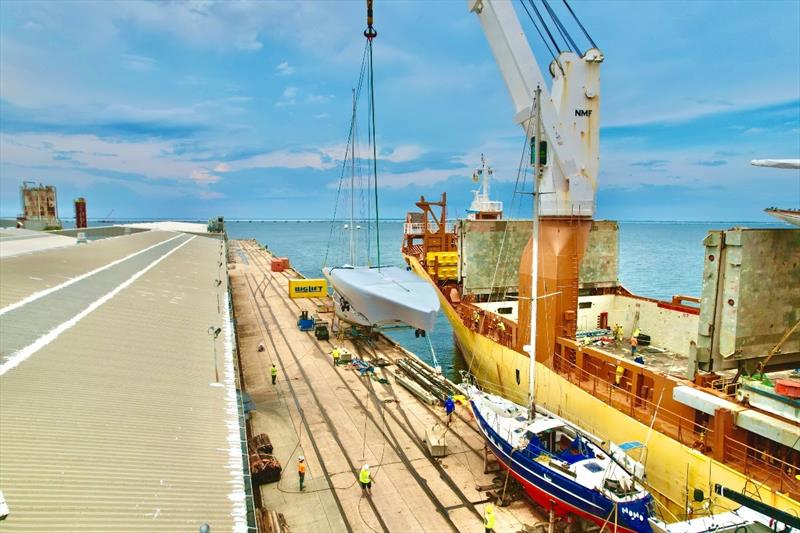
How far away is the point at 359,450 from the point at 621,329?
16114 mm

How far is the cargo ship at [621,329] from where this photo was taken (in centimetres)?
1286

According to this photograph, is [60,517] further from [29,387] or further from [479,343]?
[479,343]

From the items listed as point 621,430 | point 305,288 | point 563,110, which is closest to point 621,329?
point 621,430

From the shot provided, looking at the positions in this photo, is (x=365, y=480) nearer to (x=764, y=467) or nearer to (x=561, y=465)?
(x=561, y=465)

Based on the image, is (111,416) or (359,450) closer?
(111,416)

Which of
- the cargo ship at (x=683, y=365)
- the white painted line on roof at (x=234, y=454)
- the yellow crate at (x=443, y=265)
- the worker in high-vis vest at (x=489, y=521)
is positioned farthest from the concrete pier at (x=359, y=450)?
the yellow crate at (x=443, y=265)

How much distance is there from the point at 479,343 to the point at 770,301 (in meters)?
14.0

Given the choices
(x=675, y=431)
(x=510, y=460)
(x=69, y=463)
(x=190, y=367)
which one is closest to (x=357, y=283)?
(x=190, y=367)

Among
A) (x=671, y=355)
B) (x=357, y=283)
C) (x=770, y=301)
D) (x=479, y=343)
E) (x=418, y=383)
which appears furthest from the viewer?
(x=357, y=283)

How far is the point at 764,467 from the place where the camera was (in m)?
12.6

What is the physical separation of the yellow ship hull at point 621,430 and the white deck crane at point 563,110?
7.52 m

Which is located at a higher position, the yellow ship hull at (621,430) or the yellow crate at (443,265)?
the yellow crate at (443,265)

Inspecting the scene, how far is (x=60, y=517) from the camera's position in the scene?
7684 mm

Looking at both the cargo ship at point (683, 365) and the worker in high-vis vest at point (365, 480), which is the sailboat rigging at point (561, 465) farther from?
the worker in high-vis vest at point (365, 480)
